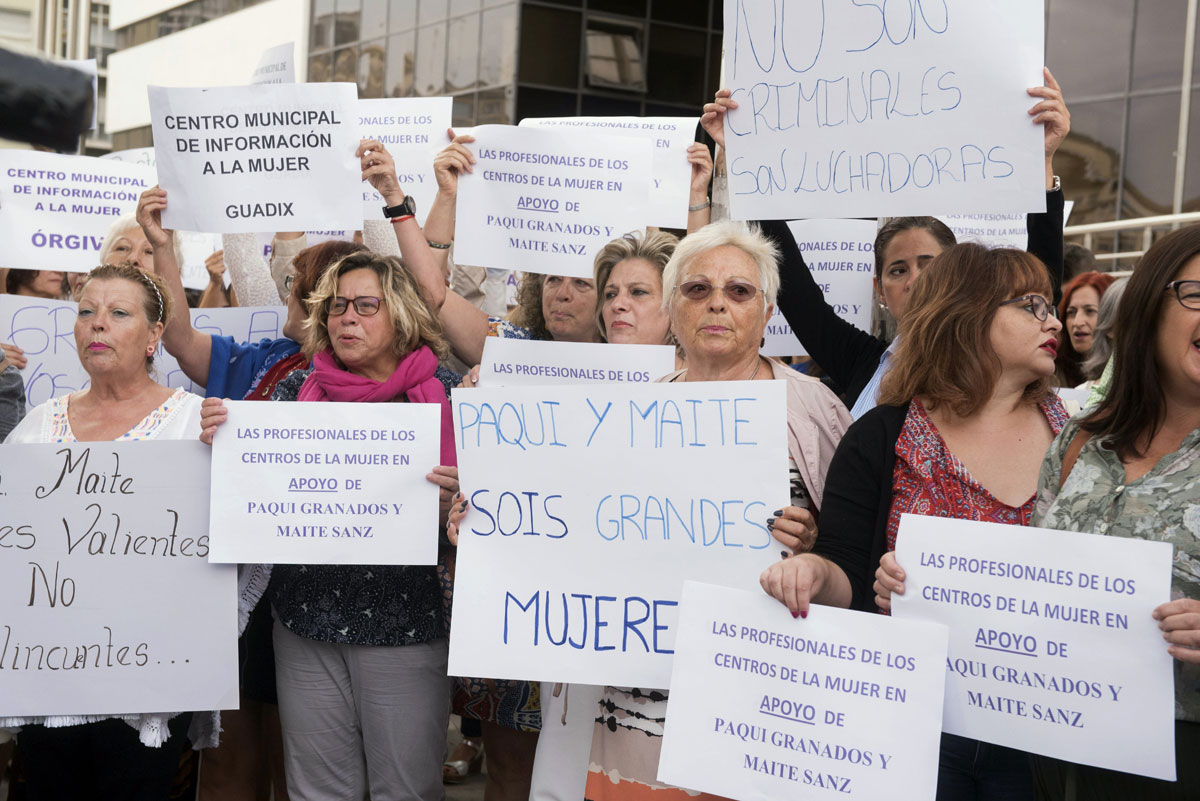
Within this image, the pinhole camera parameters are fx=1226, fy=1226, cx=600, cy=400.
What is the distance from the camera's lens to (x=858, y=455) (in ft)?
8.96

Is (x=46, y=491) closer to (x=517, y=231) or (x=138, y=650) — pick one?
(x=138, y=650)

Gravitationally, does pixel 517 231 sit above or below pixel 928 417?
above

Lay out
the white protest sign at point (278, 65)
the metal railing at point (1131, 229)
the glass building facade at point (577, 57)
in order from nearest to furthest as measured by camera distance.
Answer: the white protest sign at point (278, 65), the metal railing at point (1131, 229), the glass building facade at point (577, 57)

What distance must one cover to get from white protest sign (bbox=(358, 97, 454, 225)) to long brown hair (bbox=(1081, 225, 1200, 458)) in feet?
11.4

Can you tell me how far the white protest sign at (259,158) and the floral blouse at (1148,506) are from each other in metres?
2.78

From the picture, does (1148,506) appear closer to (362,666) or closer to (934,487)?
(934,487)

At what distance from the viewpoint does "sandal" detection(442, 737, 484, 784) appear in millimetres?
5598

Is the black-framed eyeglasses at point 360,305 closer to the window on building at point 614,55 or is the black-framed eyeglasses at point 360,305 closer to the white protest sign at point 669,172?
the white protest sign at point 669,172

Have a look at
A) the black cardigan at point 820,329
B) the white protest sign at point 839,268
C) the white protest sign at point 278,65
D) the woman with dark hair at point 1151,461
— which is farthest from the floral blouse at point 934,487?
the white protest sign at point 278,65

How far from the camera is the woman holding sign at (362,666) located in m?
3.54

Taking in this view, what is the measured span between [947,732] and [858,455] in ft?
2.02

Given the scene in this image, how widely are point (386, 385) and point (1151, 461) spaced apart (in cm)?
217

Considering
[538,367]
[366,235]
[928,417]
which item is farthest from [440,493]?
[366,235]

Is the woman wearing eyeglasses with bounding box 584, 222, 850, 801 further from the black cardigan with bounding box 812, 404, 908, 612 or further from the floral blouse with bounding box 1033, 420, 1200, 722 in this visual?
the floral blouse with bounding box 1033, 420, 1200, 722
